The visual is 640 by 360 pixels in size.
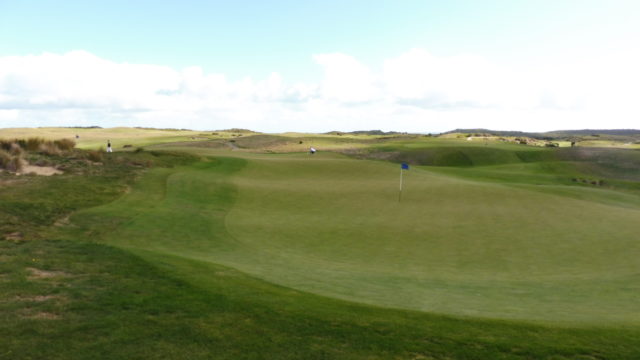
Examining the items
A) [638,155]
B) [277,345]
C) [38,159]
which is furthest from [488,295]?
[638,155]

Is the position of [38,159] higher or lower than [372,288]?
higher

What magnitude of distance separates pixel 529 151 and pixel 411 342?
8579cm

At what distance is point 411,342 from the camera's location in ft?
26.2

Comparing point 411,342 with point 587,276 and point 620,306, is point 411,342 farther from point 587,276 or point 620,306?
point 587,276

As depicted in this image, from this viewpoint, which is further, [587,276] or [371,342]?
[587,276]

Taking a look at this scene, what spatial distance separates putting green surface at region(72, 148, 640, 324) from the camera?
Result: 12250mm

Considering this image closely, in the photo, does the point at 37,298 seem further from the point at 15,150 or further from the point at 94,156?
the point at 94,156

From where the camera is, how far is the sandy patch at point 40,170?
1078 inches

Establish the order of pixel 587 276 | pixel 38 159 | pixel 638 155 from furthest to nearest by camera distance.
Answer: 1. pixel 638 155
2. pixel 38 159
3. pixel 587 276

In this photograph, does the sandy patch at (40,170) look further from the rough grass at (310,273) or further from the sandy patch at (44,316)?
the sandy patch at (44,316)

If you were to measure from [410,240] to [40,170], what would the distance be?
75.7 ft

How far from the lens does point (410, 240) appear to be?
19438 mm

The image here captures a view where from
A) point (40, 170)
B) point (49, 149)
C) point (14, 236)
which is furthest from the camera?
point (49, 149)

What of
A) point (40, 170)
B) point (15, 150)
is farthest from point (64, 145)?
point (40, 170)
